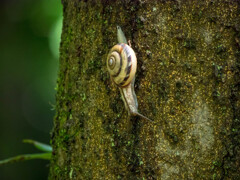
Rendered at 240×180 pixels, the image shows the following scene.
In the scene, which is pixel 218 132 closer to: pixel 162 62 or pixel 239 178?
pixel 239 178

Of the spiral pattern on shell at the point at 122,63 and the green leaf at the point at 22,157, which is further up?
the spiral pattern on shell at the point at 122,63

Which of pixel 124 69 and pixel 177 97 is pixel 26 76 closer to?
pixel 124 69

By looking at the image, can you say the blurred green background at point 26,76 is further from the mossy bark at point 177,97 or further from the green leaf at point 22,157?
the mossy bark at point 177,97

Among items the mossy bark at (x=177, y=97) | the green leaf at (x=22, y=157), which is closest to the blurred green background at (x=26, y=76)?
the green leaf at (x=22, y=157)

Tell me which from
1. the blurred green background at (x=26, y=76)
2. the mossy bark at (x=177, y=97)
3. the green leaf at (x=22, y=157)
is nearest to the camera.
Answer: the mossy bark at (x=177, y=97)

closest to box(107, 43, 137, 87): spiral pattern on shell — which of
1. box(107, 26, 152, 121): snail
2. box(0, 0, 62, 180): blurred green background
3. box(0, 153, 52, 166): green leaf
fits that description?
box(107, 26, 152, 121): snail

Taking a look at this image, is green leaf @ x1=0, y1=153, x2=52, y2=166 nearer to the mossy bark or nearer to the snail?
the mossy bark

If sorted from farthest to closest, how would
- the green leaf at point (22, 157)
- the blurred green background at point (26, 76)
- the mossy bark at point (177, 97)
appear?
the blurred green background at point (26, 76), the green leaf at point (22, 157), the mossy bark at point (177, 97)
